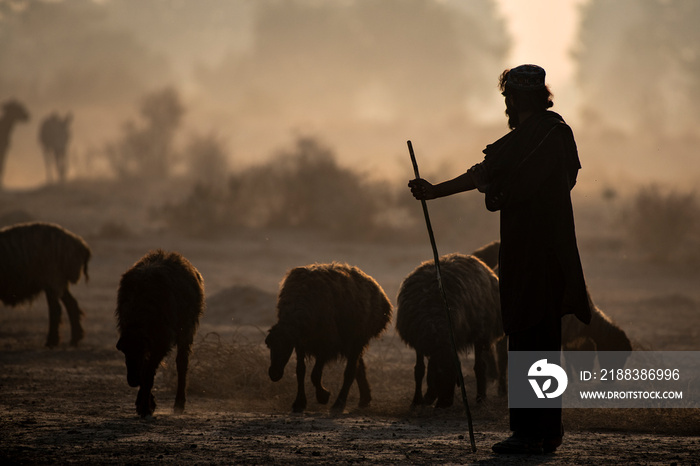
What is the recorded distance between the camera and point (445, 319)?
900 centimetres

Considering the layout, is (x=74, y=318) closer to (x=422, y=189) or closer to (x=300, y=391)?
(x=300, y=391)

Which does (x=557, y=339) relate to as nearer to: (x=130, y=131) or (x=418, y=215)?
(x=418, y=215)

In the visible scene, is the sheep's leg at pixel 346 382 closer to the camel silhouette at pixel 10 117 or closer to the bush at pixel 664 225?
the bush at pixel 664 225

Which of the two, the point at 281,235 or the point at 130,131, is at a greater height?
the point at 130,131

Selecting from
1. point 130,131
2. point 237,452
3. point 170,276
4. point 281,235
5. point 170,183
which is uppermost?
point 130,131

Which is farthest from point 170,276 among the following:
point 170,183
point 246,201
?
point 170,183

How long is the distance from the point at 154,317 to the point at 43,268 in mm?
6553

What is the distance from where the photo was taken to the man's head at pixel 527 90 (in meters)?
6.05

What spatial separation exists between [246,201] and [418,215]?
22.2 ft

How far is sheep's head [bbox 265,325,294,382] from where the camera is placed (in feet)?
28.8

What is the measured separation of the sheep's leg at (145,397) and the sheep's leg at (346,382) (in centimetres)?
204

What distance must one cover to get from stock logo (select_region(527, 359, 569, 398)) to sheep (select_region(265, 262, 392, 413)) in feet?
10.2

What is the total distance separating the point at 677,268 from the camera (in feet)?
88.0

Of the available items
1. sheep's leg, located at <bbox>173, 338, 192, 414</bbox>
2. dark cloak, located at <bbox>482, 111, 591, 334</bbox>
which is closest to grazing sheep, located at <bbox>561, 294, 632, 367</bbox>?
sheep's leg, located at <bbox>173, 338, 192, 414</bbox>
